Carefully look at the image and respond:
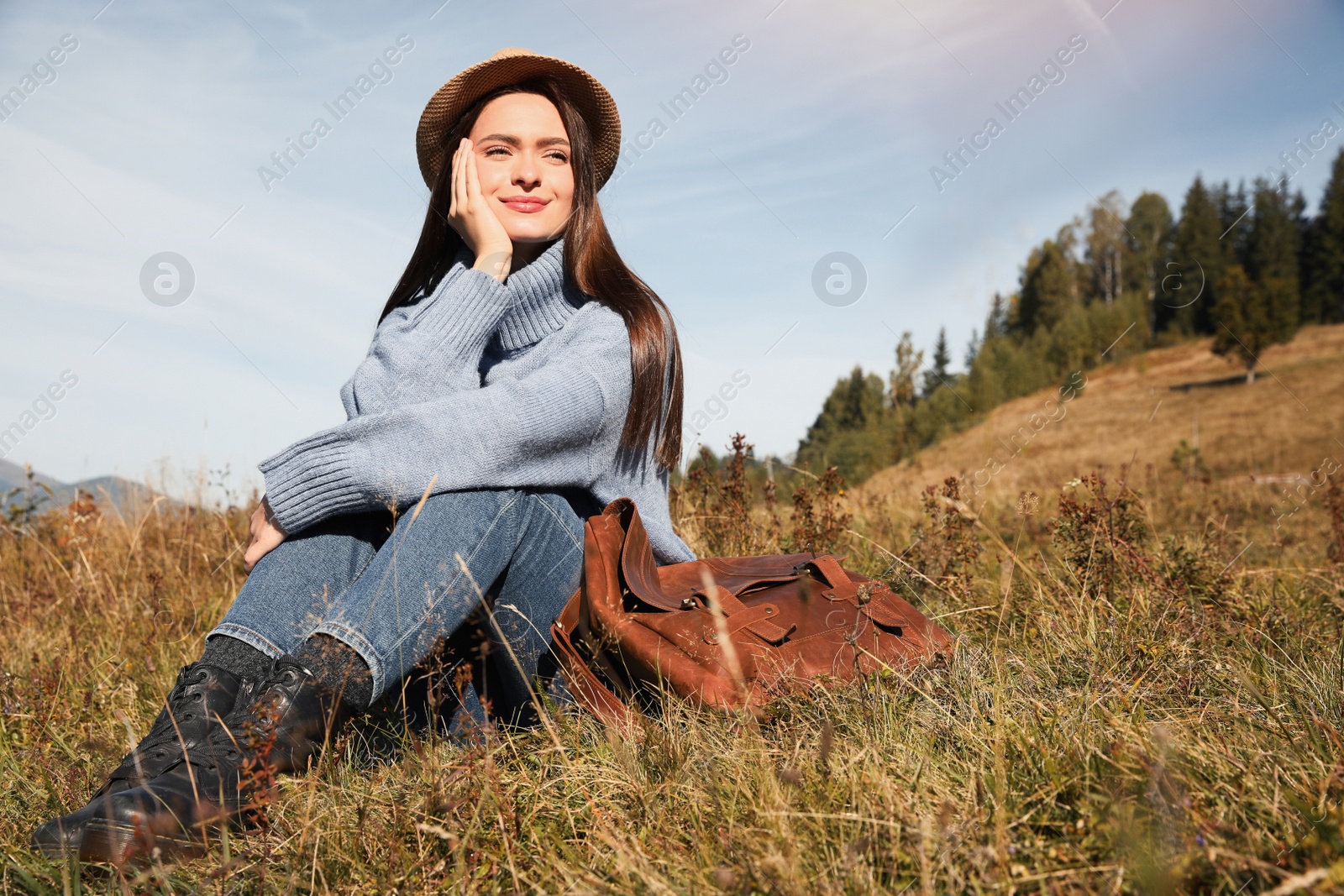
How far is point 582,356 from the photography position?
2594mm

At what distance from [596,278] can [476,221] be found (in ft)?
1.63

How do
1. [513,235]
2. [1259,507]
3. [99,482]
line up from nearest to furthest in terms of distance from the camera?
[513,235] → [99,482] → [1259,507]

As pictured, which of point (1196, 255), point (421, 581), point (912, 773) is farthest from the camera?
point (1196, 255)

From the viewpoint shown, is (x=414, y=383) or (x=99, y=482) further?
(x=99, y=482)

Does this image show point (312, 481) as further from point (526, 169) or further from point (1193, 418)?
point (1193, 418)

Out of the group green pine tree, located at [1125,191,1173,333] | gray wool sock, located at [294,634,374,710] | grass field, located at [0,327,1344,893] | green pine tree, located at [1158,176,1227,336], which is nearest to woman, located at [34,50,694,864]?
gray wool sock, located at [294,634,374,710]

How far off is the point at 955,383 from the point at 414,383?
4618 centimetres

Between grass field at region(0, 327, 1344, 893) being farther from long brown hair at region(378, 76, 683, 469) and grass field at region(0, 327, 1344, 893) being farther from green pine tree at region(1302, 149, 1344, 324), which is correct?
green pine tree at region(1302, 149, 1344, 324)

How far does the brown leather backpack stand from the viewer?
187 cm

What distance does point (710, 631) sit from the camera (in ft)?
6.09

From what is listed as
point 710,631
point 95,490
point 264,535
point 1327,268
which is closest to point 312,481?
point 264,535

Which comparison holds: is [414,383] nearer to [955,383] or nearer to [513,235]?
[513,235]

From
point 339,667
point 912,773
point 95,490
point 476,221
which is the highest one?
point 476,221

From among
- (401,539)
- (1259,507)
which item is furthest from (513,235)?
(1259,507)
